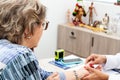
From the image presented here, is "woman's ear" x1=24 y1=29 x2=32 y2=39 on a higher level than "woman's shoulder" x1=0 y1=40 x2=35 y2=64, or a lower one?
higher

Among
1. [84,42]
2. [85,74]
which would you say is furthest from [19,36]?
[84,42]

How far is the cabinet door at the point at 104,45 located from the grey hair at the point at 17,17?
6.05ft

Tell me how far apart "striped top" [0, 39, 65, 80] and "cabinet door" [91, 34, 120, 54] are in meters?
1.90

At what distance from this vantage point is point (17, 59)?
1.22 metres

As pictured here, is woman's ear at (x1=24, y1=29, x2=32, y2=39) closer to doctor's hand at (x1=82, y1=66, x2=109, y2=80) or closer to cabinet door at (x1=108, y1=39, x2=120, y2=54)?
doctor's hand at (x1=82, y1=66, x2=109, y2=80)

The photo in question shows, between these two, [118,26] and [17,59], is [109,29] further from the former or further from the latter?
[17,59]

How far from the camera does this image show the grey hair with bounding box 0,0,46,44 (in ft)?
4.33

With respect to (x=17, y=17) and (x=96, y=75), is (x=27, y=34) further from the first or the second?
(x=96, y=75)

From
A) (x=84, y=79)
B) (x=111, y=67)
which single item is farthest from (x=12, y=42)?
(x=111, y=67)

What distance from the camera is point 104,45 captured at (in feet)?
10.4

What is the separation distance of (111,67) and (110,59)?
0.09 metres

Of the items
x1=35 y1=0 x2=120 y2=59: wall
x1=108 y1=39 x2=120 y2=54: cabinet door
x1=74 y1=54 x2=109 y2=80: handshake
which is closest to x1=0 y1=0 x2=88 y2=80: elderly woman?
x1=74 y1=54 x2=109 y2=80: handshake

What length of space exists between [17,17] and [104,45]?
6.62 feet

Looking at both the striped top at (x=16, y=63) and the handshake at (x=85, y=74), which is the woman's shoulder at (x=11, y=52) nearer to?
the striped top at (x=16, y=63)
